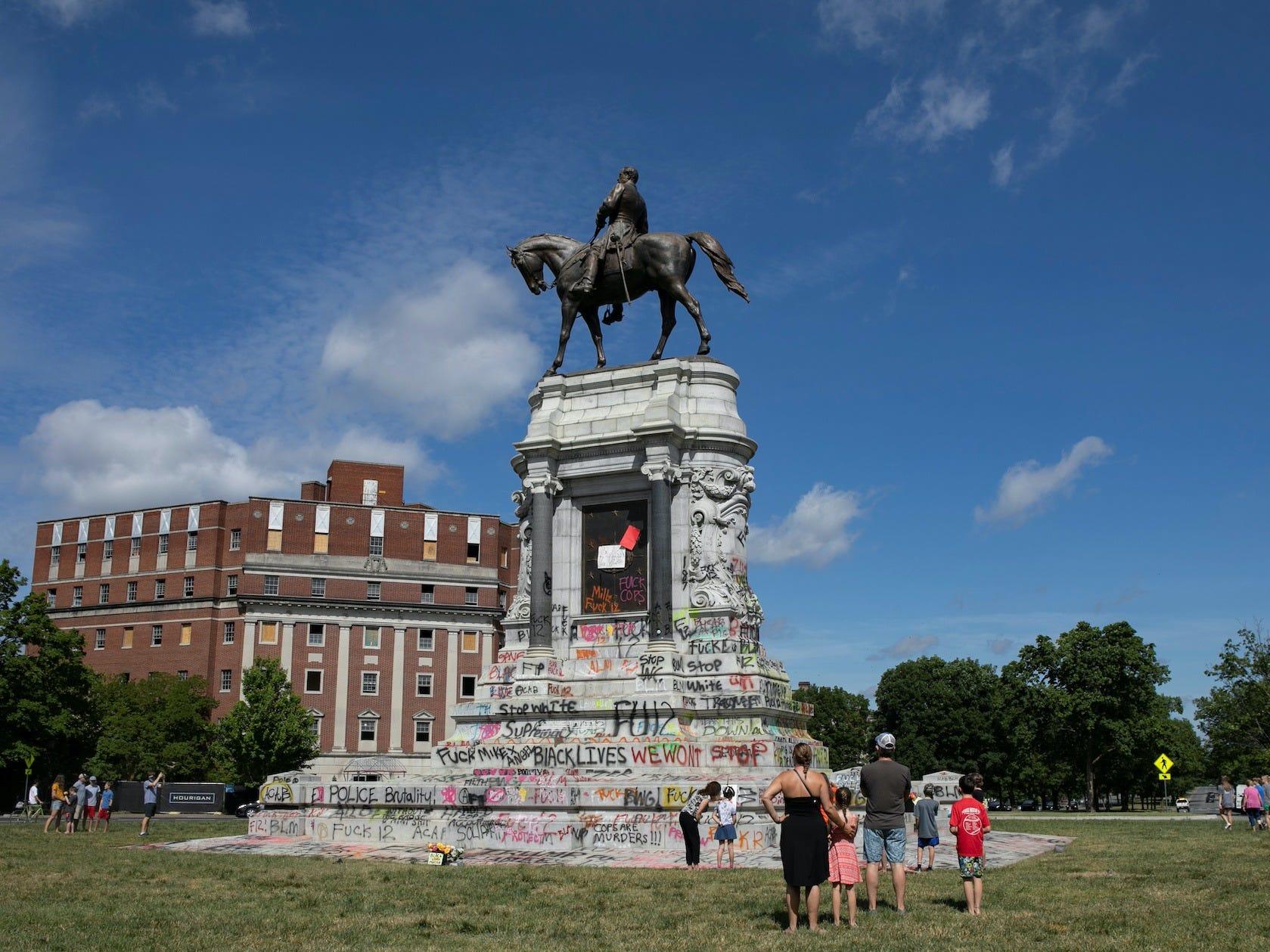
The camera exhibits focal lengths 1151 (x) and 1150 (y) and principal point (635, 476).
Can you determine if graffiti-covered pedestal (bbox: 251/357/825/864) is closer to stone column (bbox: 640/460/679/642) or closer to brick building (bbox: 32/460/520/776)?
stone column (bbox: 640/460/679/642)

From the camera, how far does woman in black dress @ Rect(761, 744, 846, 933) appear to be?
42.9 ft

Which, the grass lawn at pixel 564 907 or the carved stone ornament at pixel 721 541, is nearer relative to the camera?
the grass lawn at pixel 564 907

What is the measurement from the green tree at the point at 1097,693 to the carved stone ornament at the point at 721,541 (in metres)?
58.0

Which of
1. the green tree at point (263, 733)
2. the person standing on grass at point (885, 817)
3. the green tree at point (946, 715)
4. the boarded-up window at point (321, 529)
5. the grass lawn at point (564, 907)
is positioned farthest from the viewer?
the boarded-up window at point (321, 529)

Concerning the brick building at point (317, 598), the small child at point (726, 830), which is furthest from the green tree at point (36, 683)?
the small child at point (726, 830)

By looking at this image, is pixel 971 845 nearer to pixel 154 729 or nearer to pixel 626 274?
pixel 626 274

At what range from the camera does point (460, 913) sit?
14.8 meters

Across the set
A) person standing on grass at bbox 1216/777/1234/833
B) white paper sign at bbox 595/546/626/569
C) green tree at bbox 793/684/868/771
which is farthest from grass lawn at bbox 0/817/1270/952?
green tree at bbox 793/684/868/771

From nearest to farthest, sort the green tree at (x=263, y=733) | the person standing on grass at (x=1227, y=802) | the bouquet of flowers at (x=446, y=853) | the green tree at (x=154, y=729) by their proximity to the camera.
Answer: the bouquet of flowers at (x=446, y=853), the person standing on grass at (x=1227, y=802), the green tree at (x=263, y=733), the green tree at (x=154, y=729)

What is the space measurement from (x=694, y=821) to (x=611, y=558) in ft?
37.8

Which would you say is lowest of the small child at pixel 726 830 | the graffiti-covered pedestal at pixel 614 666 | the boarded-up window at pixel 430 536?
the small child at pixel 726 830

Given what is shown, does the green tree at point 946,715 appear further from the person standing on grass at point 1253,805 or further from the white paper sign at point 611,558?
the white paper sign at point 611,558

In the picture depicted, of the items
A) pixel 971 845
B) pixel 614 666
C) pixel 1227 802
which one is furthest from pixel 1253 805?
pixel 971 845

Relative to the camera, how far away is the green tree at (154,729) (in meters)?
75.1
